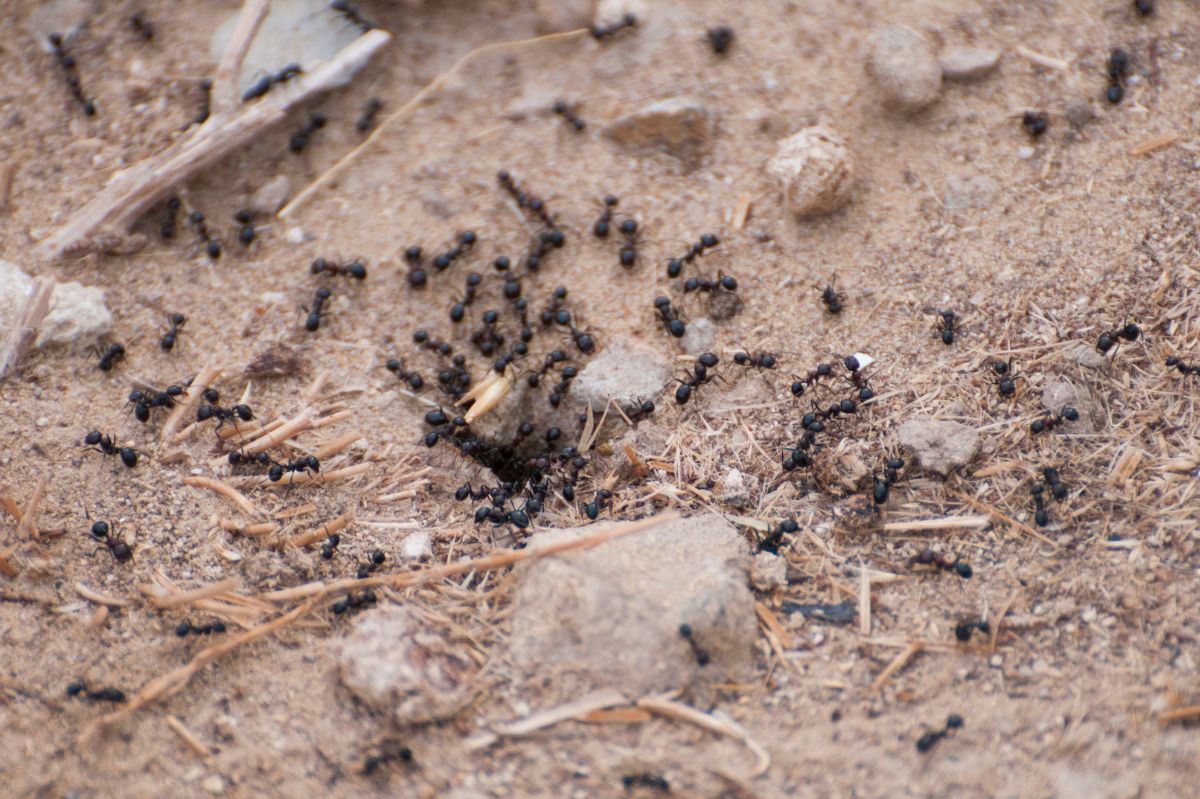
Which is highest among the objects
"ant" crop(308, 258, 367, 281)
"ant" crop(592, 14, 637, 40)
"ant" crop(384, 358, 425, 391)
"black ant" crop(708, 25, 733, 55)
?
"ant" crop(592, 14, 637, 40)

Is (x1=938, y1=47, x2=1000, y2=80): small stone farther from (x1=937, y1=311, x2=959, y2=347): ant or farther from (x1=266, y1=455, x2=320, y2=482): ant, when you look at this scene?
(x1=266, y1=455, x2=320, y2=482): ant

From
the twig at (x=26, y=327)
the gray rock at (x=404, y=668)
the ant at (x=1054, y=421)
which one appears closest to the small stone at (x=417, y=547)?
the gray rock at (x=404, y=668)

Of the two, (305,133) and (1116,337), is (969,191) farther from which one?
(305,133)

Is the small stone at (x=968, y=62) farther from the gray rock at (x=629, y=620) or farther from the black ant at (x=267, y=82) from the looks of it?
the black ant at (x=267, y=82)

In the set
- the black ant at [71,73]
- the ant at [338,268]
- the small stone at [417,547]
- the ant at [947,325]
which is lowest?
the small stone at [417,547]

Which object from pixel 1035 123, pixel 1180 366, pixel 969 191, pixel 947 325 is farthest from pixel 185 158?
pixel 1180 366

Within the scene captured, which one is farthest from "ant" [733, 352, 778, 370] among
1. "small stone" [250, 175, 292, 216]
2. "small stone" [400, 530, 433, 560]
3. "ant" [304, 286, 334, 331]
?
"small stone" [250, 175, 292, 216]
